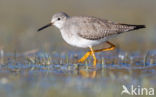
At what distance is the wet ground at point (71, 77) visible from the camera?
6727 mm

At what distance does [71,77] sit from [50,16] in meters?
9.37

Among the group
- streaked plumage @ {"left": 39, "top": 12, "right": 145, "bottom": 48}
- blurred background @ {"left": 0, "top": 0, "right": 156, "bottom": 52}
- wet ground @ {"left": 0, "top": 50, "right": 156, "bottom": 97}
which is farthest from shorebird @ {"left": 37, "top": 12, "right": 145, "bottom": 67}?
blurred background @ {"left": 0, "top": 0, "right": 156, "bottom": 52}

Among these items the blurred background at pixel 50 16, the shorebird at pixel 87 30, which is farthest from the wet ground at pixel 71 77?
the blurred background at pixel 50 16

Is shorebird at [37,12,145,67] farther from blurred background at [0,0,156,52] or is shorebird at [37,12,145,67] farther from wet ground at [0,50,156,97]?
blurred background at [0,0,156,52]

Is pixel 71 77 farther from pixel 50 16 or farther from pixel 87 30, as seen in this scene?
pixel 50 16

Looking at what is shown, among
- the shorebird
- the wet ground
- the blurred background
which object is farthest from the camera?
the blurred background

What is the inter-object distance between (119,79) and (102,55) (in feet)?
12.0

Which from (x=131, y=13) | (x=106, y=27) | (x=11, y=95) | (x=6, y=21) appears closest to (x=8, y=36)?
(x=6, y=21)

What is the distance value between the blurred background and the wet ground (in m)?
1.94

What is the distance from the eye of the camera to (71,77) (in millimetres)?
7910

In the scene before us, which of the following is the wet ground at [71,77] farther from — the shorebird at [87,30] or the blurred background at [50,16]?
the blurred background at [50,16]

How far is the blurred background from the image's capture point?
12.8 metres

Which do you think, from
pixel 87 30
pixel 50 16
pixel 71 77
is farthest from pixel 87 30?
pixel 50 16

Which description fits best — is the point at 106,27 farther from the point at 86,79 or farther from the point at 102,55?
the point at 86,79
